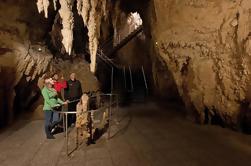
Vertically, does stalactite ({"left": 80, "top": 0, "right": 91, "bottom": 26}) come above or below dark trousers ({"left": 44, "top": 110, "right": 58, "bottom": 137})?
above

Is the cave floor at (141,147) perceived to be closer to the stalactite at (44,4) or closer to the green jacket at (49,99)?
the green jacket at (49,99)

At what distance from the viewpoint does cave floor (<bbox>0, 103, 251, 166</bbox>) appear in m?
4.80

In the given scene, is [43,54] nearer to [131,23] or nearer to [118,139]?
[118,139]

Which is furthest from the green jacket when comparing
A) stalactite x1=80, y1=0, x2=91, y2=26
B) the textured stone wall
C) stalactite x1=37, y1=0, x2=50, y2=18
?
the textured stone wall

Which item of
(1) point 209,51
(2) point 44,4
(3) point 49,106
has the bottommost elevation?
(3) point 49,106

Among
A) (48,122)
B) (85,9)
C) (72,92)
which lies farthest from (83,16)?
(48,122)

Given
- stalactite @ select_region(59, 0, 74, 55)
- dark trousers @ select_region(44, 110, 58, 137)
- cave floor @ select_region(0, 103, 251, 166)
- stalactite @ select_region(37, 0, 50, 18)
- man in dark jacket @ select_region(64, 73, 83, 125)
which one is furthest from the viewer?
man in dark jacket @ select_region(64, 73, 83, 125)

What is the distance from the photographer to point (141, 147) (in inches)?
217

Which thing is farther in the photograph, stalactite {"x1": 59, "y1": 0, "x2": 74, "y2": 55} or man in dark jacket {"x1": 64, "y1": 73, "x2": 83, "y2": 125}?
man in dark jacket {"x1": 64, "y1": 73, "x2": 83, "y2": 125}

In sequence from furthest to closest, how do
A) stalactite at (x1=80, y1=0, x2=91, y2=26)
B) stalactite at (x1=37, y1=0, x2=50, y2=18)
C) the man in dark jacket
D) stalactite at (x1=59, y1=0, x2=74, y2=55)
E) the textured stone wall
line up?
the man in dark jacket → stalactite at (x1=80, y1=0, x2=91, y2=26) → stalactite at (x1=59, y1=0, x2=74, y2=55) → stalactite at (x1=37, y1=0, x2=50, y2=18) → the textured stone wall

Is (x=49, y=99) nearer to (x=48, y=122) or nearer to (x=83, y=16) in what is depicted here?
(x=48, y=122)

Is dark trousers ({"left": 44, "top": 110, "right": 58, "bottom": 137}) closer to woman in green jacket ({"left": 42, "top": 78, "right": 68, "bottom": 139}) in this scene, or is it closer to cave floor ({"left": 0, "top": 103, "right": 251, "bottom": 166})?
woman in green jacket ({"left": 42, "top": 78, "right": 68, "bottom": 139})

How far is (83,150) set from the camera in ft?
17.7

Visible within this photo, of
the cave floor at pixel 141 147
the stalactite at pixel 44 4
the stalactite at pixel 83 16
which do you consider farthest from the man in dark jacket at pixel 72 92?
the stalactite at pixel 44 4
